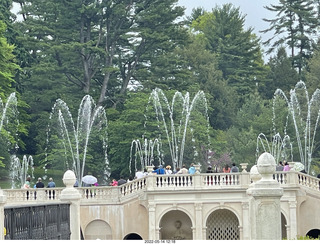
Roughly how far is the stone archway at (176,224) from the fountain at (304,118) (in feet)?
77.9

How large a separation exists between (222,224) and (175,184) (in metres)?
3.77

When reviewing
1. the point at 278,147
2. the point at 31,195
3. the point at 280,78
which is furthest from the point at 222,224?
the point at 280,78

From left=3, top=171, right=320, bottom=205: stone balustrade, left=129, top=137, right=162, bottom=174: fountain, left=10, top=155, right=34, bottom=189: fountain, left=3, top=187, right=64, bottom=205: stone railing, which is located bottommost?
left=3, top=187, right=64, bottom=205: stone railing

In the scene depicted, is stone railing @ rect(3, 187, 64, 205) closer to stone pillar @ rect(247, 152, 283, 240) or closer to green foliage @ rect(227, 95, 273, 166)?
stone pillar @ rect(247, 152, 283, 240)

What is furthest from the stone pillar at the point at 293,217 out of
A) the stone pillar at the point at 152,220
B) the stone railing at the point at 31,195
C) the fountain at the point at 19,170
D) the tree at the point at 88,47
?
the tree at the point at 88,47

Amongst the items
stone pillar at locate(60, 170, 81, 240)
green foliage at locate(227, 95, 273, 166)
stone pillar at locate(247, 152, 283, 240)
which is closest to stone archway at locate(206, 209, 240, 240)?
stone pillar at locate(60, 170, 81, 240)

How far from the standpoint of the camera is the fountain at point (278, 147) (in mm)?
73312

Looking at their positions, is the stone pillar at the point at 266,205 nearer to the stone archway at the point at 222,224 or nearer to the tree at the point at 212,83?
the stone archway at the point at 222,224

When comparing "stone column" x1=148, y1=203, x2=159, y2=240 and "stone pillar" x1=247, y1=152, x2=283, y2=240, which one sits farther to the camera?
"stone column" x1=148, y1=203, x2=159, y2=240

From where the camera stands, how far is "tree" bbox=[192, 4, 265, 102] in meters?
92.1

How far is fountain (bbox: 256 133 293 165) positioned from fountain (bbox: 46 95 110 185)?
413 inches

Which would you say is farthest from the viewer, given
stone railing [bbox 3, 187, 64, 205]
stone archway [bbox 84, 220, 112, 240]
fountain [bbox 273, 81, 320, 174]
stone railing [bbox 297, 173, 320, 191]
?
fountain [bbox 273, 81, 320, 174]

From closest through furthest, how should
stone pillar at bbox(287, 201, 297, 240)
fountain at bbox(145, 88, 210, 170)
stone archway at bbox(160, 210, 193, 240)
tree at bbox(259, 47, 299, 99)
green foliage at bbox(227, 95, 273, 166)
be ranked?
1. stone pillar at bbox(287, 201, 297, 240)
2. stone archway at bbox(160, 210, 193, 240)
3. fountain at bbox(145, 88, 210, 170)
4. green foliage at bbox(227, 95, 273, 166)
5. tree at bbox(259, 47, 299, 99)

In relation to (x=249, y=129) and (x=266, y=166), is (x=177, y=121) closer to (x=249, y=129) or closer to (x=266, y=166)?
(x=249, y=129)
